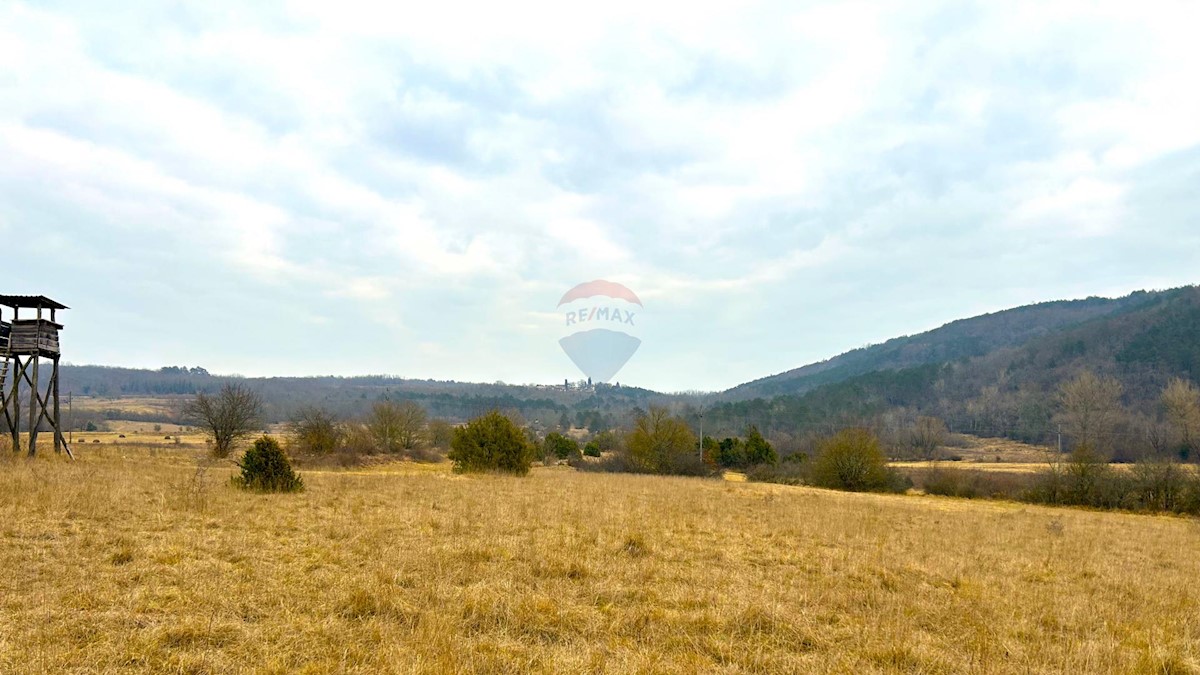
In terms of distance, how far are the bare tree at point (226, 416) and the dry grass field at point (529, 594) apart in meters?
25.5

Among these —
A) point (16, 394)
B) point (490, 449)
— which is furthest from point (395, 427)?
point (16, 394)

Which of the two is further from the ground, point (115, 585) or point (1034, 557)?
point (115, 585)

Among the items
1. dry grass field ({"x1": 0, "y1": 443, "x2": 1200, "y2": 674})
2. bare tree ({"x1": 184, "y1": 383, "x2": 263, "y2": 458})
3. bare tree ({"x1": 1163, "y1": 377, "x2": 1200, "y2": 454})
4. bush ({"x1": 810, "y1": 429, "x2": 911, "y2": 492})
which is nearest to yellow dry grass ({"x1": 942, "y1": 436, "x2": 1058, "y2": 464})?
bare tree ({"x1": 1163, "y1": 377, "x2": 1200, "y2": 454})

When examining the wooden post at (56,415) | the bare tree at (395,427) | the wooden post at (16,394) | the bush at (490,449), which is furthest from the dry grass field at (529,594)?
the bare tree at (395,427)

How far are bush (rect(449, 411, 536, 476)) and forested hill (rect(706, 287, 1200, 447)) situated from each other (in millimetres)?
93043

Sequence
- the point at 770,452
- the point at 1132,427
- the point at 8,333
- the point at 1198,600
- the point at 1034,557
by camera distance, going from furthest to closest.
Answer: the point at 1132,427, the point at 770,452, the point at 8,333, the point at 1034,557, the point at 1198,600

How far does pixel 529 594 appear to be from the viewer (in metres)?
7.47

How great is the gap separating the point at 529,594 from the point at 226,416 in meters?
38.1

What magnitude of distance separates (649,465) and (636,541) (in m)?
39.7

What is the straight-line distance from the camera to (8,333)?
23219mm

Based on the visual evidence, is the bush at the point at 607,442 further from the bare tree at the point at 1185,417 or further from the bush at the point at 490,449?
the bare tree at the point at 1185,417

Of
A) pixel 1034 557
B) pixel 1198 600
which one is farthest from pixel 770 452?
pixel 1198 600

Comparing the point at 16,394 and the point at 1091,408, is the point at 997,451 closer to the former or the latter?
the point at 1091,408

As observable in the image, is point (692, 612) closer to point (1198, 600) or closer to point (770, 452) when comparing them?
point (1198, 600)
